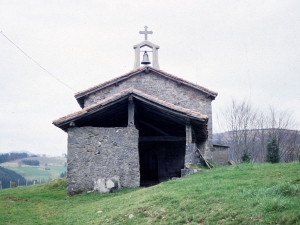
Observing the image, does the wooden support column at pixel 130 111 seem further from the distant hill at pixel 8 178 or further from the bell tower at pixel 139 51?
the distant hill at pixel 8 178

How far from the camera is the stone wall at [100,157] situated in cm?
1360

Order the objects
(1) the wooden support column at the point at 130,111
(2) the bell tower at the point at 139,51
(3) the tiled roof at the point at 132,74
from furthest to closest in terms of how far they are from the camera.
A: (2) the bell tower at the point at 139,51
(3) the tiled roof at the point at 132,74
(1) the wooden support column at the point at 130,111

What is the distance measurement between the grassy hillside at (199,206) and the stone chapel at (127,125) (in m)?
1.26

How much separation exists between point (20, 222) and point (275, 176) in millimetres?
6688

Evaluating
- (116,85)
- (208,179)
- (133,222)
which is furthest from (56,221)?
(116,85)

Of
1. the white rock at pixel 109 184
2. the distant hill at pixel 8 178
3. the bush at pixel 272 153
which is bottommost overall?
the distant hill at pixel 8 178

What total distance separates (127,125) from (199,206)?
9.67 meters

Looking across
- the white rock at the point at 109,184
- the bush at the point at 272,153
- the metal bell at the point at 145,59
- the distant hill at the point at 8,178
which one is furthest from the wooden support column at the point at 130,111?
the distant hill at the point at 8,178

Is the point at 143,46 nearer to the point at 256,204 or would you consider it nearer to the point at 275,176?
the point at 275,176

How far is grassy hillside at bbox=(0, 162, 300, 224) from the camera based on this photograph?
6.13 meters

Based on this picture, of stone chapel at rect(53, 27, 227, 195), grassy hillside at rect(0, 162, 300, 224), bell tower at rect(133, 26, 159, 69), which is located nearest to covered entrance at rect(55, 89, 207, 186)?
stone chapel at rect(53, 27, 227, 195)

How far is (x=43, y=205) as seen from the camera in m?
12.7

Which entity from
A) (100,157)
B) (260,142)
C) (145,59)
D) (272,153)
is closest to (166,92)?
(145,59)

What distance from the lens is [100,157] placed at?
45.2 ft
